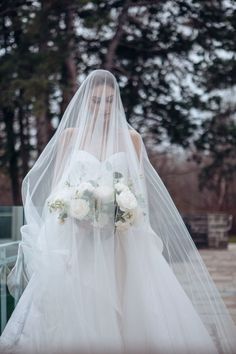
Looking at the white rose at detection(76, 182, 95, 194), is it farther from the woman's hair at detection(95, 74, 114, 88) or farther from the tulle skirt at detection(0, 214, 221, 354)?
the woman's hair at detection(95, 74, 114, 88)

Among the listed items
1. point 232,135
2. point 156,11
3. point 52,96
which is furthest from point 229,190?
point 52,96

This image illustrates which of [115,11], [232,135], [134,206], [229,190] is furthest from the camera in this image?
[229,190]

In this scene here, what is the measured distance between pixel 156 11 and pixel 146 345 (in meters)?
9.23

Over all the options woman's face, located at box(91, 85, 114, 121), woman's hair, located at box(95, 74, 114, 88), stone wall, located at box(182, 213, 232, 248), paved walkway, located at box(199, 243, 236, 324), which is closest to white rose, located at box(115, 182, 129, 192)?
woman's face, located at box(91, 85, 114, 121)

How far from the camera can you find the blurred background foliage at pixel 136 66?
32.4 feet

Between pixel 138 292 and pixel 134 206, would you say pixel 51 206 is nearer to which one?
pixel 134 206

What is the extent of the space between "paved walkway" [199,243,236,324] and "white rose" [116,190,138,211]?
2.13 metres

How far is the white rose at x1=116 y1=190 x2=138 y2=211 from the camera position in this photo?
3.10 meters

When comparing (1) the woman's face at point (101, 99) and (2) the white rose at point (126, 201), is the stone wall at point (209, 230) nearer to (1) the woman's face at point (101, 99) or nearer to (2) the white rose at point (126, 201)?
(1) the woman's face at point (101, 99)

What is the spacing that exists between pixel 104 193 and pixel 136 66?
9.33 m

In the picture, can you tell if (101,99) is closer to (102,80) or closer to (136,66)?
(102,80)

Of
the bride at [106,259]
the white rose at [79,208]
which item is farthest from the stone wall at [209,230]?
the white rose at [79,208]

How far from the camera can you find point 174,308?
3.28 m

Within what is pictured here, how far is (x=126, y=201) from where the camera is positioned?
3.10 m
